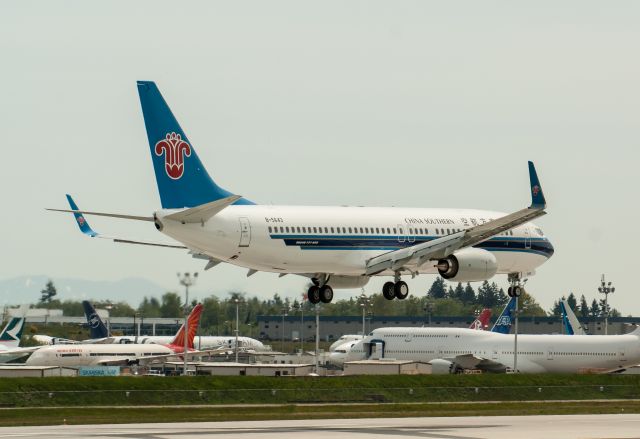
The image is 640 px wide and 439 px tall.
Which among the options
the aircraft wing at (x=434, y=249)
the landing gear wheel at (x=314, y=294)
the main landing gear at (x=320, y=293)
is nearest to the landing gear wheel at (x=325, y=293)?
the main landing gear at (x=320, y=293)

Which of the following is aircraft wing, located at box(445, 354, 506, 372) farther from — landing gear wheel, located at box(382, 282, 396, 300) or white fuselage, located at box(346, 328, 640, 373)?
landing gear wheel, located at box(382, 282, 396, 300)

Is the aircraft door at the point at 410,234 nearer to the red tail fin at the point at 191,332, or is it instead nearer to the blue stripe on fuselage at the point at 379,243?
the blue stripe on fuselage at the point at 379,243

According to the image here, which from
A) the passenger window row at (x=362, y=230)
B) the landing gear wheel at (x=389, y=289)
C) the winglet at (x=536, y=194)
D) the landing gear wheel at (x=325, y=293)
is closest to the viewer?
the winglet at (x=536, y=194)

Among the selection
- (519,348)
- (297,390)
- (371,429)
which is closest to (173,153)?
(371,429)

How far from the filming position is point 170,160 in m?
64.0

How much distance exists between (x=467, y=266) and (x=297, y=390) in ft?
48.0

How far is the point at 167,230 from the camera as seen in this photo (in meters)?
62.7

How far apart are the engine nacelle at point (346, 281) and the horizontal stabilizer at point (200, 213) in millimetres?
12403

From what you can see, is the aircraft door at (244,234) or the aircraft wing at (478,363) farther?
the aircraft wing at (478,363)

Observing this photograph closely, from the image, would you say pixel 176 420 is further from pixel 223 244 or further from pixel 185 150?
pixel 185 150

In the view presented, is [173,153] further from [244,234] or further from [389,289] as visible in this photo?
[389,289]

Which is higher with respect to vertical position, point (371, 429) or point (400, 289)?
point (400, 289)

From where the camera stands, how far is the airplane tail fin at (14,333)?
13275 cm

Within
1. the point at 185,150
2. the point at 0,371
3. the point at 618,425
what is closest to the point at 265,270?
the point at 185,150
